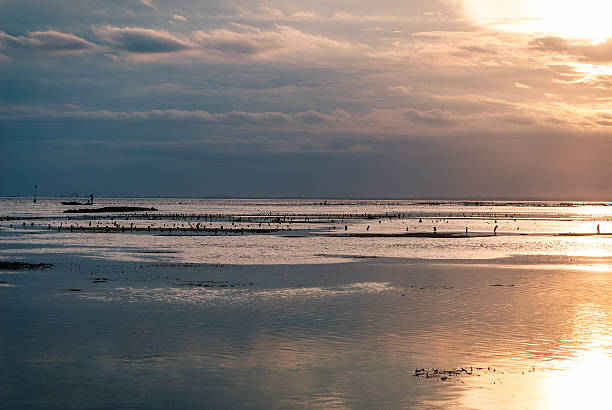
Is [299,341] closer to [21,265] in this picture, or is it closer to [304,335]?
[304,335]

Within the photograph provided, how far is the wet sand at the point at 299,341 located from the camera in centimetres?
1720

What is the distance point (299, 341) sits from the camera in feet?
76.2

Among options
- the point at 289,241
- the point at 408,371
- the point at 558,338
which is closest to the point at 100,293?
the point at 408,371

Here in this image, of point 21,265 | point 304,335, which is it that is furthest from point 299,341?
point 21,265

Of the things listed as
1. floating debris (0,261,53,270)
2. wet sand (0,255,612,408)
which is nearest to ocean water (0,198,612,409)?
wet sand (0,255,612,408)

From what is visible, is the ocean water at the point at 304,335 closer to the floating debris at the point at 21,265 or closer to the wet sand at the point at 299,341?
the wet sand at the point at 299,341

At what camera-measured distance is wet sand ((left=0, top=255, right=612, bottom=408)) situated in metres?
17.2

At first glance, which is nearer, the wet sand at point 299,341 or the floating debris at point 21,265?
the wet sand at point 299,341

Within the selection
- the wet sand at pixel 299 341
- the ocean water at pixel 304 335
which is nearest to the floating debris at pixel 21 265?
the ocean water at pixel 304 335

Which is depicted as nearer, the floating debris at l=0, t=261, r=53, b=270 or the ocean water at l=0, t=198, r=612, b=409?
the ocean water at l=0, t=198, r=612, b=409

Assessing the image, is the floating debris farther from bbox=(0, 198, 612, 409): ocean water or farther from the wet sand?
the wet sand

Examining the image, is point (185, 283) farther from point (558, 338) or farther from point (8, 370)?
point (558, 338)

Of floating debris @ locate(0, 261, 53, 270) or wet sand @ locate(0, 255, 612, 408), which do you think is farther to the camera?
floating debris @ locate(0, 261, 53, 270)

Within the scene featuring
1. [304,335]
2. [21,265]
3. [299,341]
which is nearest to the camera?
[299,341]
